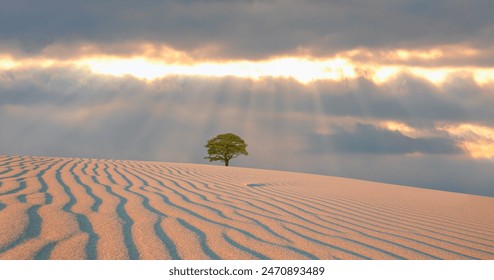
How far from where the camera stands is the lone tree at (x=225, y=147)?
3791 centimetres

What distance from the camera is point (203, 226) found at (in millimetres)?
3986

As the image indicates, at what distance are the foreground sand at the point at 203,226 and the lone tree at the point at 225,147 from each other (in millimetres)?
31014

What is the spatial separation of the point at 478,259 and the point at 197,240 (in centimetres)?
252

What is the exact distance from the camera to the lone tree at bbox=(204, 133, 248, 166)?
37906mm

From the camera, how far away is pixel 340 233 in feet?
14.3

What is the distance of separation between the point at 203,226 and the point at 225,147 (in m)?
34.0

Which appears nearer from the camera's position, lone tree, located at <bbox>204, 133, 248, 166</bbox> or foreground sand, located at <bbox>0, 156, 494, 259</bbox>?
foreground sand, located at <bbox>0, 156, 494, 259</bbox>

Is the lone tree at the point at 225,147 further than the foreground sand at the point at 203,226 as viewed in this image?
Yes

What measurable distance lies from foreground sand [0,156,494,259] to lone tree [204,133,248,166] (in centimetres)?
3101
